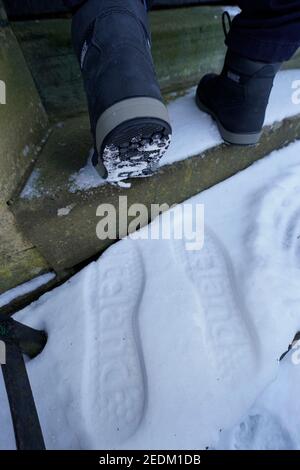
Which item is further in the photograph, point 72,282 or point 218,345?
point 72,282

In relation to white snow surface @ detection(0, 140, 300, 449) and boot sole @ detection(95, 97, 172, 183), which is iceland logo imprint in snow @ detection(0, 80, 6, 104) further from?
white snow surface @ detection(0, 140, 300, 449)

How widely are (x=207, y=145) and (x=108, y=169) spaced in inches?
14.6

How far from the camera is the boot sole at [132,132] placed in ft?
1.77

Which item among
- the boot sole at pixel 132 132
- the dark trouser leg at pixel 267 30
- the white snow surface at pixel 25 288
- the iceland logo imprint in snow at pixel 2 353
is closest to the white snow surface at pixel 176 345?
the white snow surface at pixel 25 288

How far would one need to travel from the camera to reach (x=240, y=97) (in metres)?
0.87

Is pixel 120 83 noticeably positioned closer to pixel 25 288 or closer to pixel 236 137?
pixel 236 137

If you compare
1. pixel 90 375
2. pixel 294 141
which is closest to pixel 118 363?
pixel 90 375

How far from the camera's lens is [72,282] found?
0.82m

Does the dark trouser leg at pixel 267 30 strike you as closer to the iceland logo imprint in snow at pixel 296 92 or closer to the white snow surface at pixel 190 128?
the white snow surface at pixel 190 128

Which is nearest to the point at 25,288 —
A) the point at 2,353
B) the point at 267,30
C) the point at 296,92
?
the point at 2,353

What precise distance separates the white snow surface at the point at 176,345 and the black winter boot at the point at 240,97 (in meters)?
0.26

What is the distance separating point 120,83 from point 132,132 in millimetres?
93

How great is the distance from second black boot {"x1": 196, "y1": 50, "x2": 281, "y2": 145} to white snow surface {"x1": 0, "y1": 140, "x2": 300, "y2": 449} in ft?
0.84

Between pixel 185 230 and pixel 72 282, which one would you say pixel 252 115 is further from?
pixel 72 282
